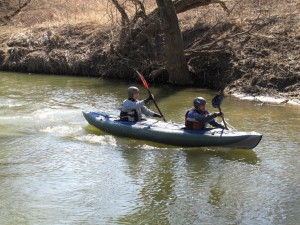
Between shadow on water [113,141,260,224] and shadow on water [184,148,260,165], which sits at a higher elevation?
shadow on water [184,148,260,165]

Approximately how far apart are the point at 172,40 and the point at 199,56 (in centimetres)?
118

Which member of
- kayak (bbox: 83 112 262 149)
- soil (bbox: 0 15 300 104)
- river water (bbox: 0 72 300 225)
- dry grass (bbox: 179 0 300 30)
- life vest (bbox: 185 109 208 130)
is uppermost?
dry grass (bbox: 179 0 300 30)

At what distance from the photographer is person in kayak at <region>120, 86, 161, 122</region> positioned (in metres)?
10.2

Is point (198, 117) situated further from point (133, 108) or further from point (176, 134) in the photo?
point (133, 108)

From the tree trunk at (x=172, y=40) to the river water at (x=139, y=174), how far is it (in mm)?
2844

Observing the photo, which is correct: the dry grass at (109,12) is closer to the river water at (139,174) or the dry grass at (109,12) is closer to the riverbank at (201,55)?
the riverbank at (201,55)

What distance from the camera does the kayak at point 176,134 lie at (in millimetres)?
9012

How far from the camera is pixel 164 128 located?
381 inches

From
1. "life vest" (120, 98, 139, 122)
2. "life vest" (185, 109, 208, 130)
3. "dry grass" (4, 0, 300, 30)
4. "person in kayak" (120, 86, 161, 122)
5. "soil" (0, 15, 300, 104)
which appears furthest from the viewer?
"dry grass" (4, 0, 300, 30)

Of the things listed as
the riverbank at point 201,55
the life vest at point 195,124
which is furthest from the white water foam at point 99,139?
the riverbank at point 201,55

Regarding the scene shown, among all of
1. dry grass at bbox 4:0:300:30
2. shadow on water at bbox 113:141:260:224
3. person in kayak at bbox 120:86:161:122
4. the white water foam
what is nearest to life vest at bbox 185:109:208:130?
shadow on water at bbox 113:141:260:224

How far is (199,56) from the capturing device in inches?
625

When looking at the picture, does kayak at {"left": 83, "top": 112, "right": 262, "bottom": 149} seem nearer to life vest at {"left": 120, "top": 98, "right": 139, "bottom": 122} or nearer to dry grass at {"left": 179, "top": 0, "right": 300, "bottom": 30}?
life vest at {"left": 120, "top": 98, "right": 139, "bottom": 122}

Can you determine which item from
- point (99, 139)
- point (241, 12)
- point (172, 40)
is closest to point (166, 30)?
point (172, 40)
